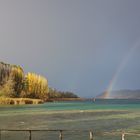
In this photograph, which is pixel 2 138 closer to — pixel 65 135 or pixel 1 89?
pixel 65 135

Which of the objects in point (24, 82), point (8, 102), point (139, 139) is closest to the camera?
point (139, 139)

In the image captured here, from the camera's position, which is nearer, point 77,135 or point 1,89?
point 77,135

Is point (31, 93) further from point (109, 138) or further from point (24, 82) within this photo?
point (109, 138)

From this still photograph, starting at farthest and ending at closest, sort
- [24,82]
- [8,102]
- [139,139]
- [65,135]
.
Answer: [24,82] < [8,102] < [65,135] < [139,139]

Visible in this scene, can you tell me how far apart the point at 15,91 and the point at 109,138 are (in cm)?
13923

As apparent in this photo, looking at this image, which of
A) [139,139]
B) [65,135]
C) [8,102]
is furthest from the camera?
[8,102]

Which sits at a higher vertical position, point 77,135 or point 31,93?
point 31,93

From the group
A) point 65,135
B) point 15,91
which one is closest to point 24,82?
point 15,91

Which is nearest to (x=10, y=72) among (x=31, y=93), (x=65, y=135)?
(x=31, y=93)

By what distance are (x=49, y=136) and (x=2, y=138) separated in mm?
6339

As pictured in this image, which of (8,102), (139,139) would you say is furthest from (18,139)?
(8,102)

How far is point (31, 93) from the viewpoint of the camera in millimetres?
195125

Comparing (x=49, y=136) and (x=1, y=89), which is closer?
(x=49, y=136)

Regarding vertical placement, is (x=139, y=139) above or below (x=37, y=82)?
below
